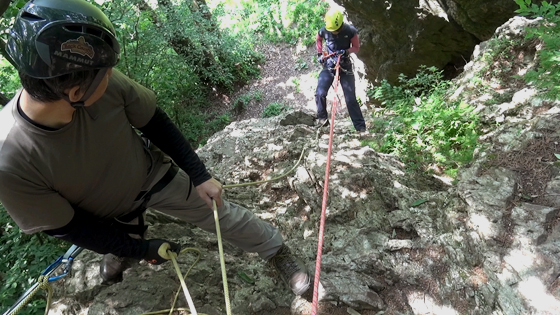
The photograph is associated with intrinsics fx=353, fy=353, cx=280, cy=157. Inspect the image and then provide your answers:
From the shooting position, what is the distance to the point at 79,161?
1.86 m

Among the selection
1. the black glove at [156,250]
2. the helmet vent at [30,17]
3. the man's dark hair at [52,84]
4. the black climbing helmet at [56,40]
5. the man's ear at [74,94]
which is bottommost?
the black glove at [156,250]

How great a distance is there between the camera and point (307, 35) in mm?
14312

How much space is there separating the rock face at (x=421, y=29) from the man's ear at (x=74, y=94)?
23.8ft

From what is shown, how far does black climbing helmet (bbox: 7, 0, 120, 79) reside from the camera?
150cm

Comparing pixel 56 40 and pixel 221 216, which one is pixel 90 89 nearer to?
pixel 56 40

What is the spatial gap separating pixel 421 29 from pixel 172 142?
7.70 meters

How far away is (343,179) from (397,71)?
21.6 ft

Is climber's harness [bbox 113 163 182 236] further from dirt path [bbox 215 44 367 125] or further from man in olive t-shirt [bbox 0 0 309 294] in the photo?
dirt path [bbox 215 44 367 125]

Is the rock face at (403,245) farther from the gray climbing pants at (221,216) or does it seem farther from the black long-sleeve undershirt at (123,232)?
the black long-sleeve undershirt at (123,232)

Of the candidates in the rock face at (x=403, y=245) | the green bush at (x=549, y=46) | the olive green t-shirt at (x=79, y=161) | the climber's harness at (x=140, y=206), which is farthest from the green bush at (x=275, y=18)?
the olive green t-shirt at (x=79, y=161)

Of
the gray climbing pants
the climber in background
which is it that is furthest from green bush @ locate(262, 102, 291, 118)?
the gray climbing pants

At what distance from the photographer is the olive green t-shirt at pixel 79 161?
1654 mm

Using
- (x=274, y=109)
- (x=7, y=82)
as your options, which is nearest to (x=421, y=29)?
(x=274, y=109)

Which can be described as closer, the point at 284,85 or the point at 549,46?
the point at 549,46
